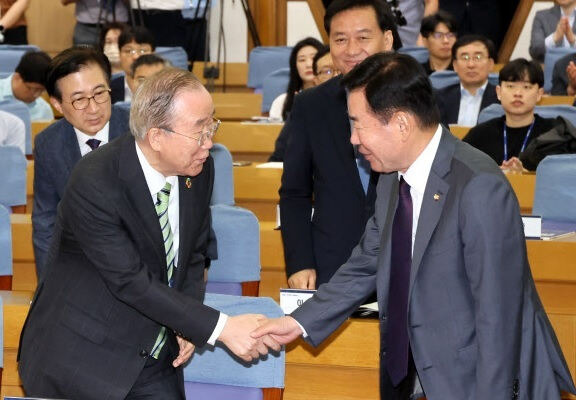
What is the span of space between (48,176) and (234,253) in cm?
68

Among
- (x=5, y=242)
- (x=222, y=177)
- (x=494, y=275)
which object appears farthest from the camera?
(x=222, y=177)

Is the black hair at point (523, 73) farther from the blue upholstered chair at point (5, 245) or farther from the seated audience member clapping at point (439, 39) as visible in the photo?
the blue upholstered chair at point (5, 245)

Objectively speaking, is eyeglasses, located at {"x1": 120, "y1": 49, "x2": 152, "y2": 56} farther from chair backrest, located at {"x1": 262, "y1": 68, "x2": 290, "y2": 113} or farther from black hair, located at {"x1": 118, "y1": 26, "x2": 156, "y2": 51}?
chair backrest, located at {"x1": 262, "y1": 68, "x2": 290, "y2": 113}

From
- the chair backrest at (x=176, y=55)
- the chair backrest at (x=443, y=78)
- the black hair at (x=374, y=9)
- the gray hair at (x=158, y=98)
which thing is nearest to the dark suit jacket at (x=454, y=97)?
the chair backrest at (x=443, y=78)

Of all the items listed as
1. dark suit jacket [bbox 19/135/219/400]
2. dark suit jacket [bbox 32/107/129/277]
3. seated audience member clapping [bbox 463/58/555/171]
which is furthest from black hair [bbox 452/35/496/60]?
dark suit jacket [bbox 19/135/219/400]

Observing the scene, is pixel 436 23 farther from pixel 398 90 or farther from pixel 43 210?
pixel 398 90

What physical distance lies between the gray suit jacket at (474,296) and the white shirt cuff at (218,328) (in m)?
0.48

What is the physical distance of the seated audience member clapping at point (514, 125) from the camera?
518 centimetres

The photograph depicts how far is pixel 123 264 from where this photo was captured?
2.18 meters

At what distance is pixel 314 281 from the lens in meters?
2.98

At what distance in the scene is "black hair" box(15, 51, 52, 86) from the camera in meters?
6.72

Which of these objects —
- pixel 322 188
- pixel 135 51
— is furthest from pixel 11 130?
pixel 322 188

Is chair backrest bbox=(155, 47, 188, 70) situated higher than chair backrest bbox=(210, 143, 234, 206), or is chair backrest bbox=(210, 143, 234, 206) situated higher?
chair backrest bbox=(155, 47, 188, 70)

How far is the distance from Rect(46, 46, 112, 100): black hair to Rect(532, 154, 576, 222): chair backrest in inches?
77.5
